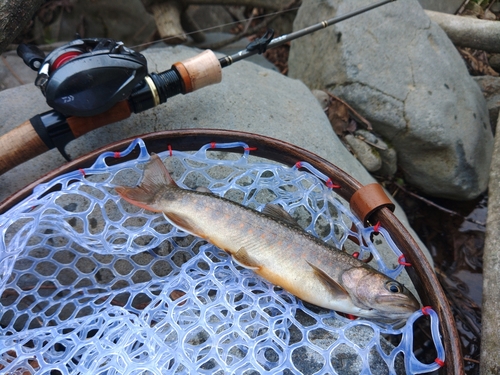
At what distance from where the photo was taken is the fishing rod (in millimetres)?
1588

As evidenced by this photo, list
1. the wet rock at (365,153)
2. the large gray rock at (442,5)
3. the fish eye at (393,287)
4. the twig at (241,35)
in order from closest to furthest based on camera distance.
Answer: the fish eye at (393,287) < the wet rock at (365,153) < the large gray rock at (442,5) < the twig at (241,35)

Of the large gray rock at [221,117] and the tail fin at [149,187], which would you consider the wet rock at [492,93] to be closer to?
the large gray rock at [221,117]

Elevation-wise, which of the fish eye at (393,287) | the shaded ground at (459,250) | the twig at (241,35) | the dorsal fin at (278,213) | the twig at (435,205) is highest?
the dorsal fin at (278,213)

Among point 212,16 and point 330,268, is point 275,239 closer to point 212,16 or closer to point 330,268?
point 330,268

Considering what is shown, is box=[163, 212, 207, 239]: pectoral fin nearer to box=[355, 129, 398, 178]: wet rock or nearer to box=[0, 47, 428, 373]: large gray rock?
box=[0, 47, 428, 373]: large gray rock

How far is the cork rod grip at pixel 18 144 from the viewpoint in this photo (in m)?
1.70

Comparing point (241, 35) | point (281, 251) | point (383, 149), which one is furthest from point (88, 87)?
point (241, 35)

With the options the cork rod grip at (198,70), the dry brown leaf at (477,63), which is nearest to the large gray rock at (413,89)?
the dry brown leaf at (477,63)

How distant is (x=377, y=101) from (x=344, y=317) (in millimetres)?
1754

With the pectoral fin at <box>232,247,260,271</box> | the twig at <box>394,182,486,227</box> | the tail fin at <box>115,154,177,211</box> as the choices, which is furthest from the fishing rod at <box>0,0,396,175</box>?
the twig at <box>394,182,486,227</box>

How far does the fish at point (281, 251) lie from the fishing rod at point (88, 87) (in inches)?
14.5

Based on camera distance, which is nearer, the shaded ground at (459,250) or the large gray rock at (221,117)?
the large gray rock at (221,117)

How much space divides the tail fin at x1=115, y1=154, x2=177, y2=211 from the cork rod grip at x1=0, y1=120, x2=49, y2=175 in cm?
49

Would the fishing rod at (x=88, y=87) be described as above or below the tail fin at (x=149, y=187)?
above
